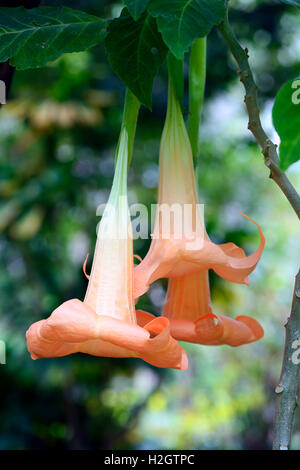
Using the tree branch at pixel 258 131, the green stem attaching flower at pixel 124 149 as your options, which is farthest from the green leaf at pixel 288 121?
the green stem attaching flower at pixel 124 149

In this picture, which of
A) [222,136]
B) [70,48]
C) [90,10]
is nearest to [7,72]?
[70,48]

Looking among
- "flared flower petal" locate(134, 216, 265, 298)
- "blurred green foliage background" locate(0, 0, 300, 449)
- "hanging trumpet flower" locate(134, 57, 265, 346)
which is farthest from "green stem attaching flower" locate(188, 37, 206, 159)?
"blurred green foliage background" locate(0, 0, 300, 449)

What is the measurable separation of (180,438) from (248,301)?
4.76ft

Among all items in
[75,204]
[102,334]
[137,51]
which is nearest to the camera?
[102,334]

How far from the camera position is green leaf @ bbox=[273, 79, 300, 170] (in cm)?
39

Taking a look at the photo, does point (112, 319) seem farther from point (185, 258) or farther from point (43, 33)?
point (43, 33)

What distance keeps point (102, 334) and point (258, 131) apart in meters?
0.21

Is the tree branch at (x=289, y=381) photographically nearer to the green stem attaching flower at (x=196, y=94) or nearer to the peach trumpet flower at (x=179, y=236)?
the peach trumpet flower at (x=179, y=236)

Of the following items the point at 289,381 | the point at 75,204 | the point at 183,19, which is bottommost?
the point at 289,381

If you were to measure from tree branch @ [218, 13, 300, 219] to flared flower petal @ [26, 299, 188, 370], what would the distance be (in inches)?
5.9

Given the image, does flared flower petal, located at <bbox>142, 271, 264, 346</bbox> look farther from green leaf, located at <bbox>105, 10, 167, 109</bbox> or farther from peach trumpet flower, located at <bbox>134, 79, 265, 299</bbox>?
green leaf, located at <bbox>105, 10, 167, 109</bbox>

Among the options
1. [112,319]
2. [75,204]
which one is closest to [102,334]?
[112,319]

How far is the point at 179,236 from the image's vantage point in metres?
0.44

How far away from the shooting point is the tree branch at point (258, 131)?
0.42 meters
